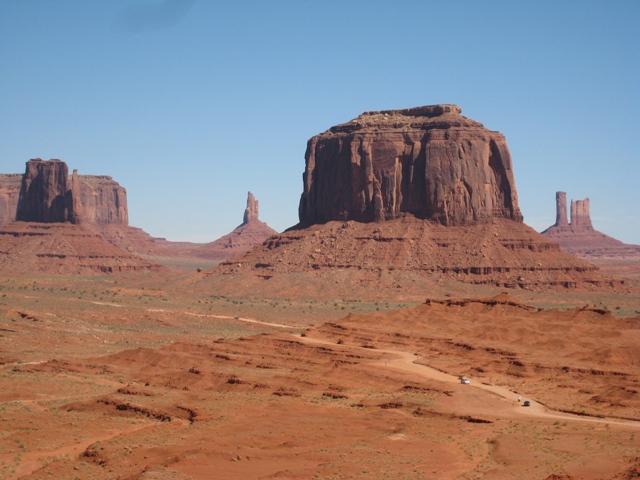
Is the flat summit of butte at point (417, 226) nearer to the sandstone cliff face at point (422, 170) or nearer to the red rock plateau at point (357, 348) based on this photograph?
the sandstone cliff face at point (422, 170)

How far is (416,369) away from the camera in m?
55.3

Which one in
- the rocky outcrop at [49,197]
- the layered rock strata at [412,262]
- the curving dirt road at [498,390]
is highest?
the rocky outcrop at [49,197]

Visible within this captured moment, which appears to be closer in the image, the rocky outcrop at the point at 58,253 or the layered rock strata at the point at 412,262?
the layered rock strata at the point at 412,262

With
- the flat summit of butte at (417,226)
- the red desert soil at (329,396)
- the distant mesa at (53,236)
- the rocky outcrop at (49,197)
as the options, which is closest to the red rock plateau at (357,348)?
the red desert soil at (329,396)

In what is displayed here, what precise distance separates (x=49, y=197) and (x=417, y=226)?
6941 centimetres

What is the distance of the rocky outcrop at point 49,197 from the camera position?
6353 inches

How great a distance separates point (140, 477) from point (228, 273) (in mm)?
96010

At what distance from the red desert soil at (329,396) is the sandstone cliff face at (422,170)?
37.9 metres

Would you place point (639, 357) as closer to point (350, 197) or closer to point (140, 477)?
point (140, 477)

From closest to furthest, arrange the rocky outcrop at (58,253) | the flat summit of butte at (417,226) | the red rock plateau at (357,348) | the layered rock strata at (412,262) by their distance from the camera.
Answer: the red rock plateau at (357,348) < the layered rock strata at (412,262) < the flat summit of butte at (417,226) < the rocky outcrop at (58,253)

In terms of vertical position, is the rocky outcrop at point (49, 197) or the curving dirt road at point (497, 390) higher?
the rocky outcrop at point (49, 197)

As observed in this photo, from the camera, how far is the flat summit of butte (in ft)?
369

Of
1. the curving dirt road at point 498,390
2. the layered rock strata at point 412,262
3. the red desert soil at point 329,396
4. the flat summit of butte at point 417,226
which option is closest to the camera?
the red desert soil at point 329,396

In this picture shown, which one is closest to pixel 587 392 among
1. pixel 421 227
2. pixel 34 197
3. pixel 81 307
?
pixel 81 307
